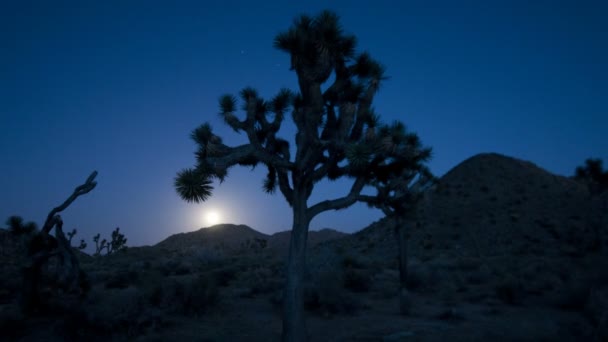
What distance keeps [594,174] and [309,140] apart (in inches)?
1251

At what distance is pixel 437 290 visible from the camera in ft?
48.6

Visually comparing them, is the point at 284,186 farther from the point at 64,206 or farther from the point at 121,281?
the point at 121,281

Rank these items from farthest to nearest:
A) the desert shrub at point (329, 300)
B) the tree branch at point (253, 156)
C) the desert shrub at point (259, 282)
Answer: the desert shrub at point (259, 282)
the desert shrub at point (329, 300)
the tree branch at point (253, 156)

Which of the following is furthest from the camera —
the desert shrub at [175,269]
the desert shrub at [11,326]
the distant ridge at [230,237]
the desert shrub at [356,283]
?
the distant ridge at [230,237]

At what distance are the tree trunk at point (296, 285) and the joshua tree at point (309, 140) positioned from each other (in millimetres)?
19

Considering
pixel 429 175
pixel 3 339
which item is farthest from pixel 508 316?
pixel 3 339

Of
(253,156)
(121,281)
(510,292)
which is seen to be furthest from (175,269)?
(510,292)

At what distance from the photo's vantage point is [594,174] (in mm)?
30062

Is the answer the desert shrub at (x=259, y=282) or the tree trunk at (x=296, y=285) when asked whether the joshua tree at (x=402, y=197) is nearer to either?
the tree trunk at (x=296, y=285)

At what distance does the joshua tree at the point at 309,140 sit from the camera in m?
7.80

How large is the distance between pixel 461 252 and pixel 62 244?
2697cm

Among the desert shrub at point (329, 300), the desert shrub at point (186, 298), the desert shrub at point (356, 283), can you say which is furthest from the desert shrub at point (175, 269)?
the desert shrub at point (329, 300)

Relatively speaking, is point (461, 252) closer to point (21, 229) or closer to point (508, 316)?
point (508, 316)

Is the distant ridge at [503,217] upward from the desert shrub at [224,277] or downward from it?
upward
